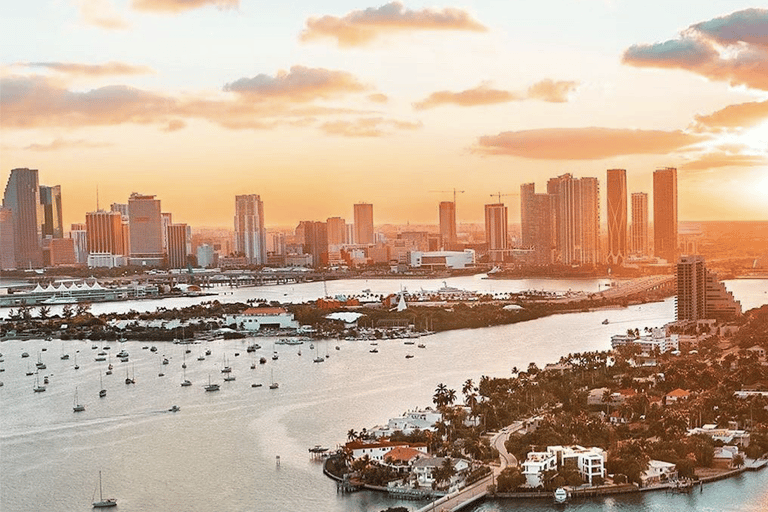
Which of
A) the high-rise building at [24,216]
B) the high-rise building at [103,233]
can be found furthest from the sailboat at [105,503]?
the high-rise building at [103,233]

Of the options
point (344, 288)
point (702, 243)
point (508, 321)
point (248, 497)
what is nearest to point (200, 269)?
point (344, 288)

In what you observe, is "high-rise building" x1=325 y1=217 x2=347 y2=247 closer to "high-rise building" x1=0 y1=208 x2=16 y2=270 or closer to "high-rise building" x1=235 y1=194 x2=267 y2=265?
"high-rise building" x1=235 y1=194 x2=267 y2=265

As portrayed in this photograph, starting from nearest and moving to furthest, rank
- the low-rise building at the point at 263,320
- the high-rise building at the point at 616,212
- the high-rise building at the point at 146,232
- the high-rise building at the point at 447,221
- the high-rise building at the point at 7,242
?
the low-rise building at the point at 263,320 < the high-rise building at the point at 616,212 < the high-rise building at the point at 7,242 < the high-rise building at the point at 146,232 < the high-rise building at the point at 447,221

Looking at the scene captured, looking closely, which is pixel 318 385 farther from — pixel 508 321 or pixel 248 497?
pixel 508 321

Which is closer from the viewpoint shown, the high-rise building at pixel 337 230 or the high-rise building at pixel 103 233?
the high-rise building at pixel 103 233

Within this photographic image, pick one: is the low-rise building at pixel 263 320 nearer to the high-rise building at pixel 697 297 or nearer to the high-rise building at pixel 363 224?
the high-rise building at pixel 697 297

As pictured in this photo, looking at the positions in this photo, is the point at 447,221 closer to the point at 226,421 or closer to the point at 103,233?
the point at 103,233

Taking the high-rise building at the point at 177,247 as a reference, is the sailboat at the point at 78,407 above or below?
below
